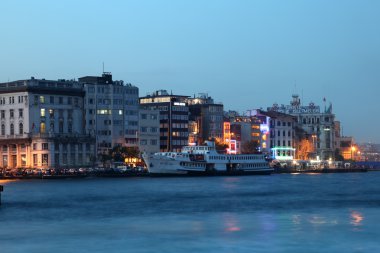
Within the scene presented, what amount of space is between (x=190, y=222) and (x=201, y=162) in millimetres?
108774

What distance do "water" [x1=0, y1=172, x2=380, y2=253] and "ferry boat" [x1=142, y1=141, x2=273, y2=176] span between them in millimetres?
60627

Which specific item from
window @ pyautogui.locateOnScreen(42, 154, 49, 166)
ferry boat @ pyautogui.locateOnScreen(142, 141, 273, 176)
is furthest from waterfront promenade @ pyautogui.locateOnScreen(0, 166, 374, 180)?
window @ pyautogui.locateOnScreen(42, 154, 49, 166)

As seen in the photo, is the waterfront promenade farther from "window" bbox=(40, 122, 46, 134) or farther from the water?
the water

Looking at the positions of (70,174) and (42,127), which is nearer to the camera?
(70,174)

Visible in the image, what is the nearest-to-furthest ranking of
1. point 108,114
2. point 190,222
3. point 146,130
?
point 190,222
point 108,114
point 146,130

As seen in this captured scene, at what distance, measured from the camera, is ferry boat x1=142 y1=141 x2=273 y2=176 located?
175 m

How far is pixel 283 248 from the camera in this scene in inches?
2175

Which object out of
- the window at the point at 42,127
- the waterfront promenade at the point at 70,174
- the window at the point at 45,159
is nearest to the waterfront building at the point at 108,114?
the window at the point at 42,127

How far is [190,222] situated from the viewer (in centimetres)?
7125

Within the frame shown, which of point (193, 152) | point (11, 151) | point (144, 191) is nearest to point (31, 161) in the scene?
point (11, 151)

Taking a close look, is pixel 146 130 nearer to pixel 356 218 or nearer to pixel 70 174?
pixel 70 174

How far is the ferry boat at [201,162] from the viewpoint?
174812mm

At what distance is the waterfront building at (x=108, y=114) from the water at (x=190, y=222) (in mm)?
75133

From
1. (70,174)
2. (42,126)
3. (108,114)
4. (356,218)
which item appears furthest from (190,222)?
(108,114)
